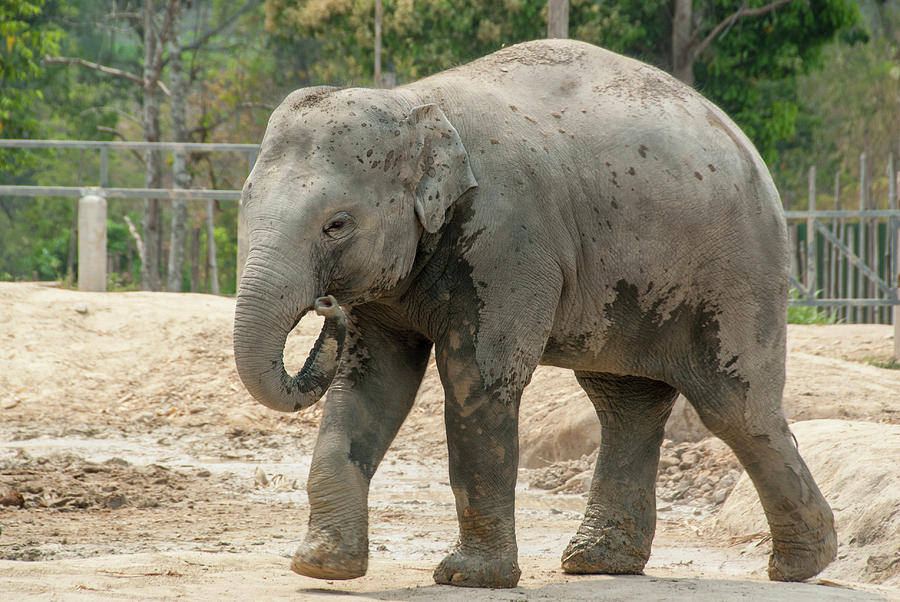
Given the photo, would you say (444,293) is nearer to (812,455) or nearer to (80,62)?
(812,455)

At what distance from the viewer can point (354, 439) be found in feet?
17.1

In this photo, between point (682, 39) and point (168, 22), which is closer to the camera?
point (682, 39)

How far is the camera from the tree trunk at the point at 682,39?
64.5 feet

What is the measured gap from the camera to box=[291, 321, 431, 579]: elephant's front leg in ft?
16.5

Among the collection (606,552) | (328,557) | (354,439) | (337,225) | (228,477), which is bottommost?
(228,477)

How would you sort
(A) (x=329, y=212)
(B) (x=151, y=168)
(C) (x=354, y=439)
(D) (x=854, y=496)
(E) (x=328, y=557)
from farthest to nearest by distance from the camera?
(B) (x=151, y=168)
(D) (x=854, y=496)
(C) (x=354, y=439)
(E) (x=328, y=557)
(A) (x=329, y=212)

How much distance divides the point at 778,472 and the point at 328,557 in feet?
7.01

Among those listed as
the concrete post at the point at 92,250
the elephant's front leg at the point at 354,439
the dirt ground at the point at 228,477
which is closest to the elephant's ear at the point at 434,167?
the elephant's front leg at the point at 354,439

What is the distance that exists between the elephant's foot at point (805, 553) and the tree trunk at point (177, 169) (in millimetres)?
16845

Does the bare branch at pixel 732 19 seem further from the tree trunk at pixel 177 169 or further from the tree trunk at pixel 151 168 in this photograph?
the tree trunk at pixel 151 168

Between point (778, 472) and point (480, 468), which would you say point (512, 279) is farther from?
point (778, 472)

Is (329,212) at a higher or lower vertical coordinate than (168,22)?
lower

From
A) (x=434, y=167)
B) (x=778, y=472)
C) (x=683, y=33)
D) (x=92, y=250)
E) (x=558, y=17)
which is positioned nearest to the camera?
(x=434, y=167)

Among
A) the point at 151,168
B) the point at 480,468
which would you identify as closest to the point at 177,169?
the point at 151,168
